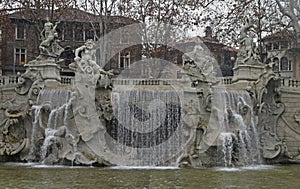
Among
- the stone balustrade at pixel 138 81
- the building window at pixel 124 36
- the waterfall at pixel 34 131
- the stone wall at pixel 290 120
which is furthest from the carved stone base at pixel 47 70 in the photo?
the building window at pixel 124 36

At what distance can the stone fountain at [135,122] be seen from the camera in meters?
20.6

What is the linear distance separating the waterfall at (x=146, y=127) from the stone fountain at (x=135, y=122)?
1.6 inches

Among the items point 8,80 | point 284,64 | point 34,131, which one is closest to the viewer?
point 34,131

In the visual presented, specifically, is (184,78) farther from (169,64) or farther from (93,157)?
(169,64)

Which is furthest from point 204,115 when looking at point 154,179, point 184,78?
point 154,179

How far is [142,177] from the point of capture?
16.2 metres

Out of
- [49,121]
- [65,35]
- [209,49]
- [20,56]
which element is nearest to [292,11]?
[209,49]

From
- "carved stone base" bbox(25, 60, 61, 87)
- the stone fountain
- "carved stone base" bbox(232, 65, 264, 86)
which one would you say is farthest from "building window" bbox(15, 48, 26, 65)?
"carved stone base" bbox(232, 65, 264, 86)

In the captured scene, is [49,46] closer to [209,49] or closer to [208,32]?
[209,49]

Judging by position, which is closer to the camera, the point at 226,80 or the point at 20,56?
the point at 226,80

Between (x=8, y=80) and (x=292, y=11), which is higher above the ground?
(x=292, y=11)

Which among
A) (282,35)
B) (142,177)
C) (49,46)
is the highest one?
(282,35)

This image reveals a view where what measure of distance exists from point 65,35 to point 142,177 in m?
33.9

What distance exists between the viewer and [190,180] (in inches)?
607
